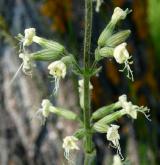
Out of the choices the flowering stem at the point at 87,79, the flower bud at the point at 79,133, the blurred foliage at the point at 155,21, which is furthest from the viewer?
the blurred foliage at the point at 155,21

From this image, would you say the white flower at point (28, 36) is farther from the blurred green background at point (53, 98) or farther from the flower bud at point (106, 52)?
the blurred green background at point (53, 98)

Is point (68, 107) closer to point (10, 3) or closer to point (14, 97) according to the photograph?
point (14, 97)

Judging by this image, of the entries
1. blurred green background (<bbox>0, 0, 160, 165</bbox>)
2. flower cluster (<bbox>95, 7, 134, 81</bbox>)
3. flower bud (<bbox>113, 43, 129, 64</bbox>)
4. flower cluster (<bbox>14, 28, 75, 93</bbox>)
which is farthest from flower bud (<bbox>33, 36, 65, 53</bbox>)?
blurred green background (<bbox>0, 0, 160, 165</bbox>)

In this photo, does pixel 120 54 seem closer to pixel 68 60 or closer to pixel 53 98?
pixel 68 60

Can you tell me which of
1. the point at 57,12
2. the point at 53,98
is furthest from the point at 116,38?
the point at 57,12

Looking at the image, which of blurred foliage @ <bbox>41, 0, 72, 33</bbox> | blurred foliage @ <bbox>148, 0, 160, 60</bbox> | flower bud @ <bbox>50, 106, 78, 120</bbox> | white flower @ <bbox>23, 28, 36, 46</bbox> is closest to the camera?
white flower @ <bbox>23, 28, 36, 46</bbox>

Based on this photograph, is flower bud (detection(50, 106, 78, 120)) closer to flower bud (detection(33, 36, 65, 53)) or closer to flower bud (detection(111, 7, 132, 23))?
flower bud (detection(33, 36, 65, 53))

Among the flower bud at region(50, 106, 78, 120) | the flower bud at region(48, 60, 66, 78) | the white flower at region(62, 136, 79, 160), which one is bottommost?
the white flower at region(62, 136, 79, 160)

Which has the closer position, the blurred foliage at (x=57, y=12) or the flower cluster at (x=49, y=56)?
the flower cluster at (x=49, y=56)

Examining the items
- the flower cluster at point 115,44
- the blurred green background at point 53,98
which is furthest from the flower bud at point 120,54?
the blurred green background at point 53,98
